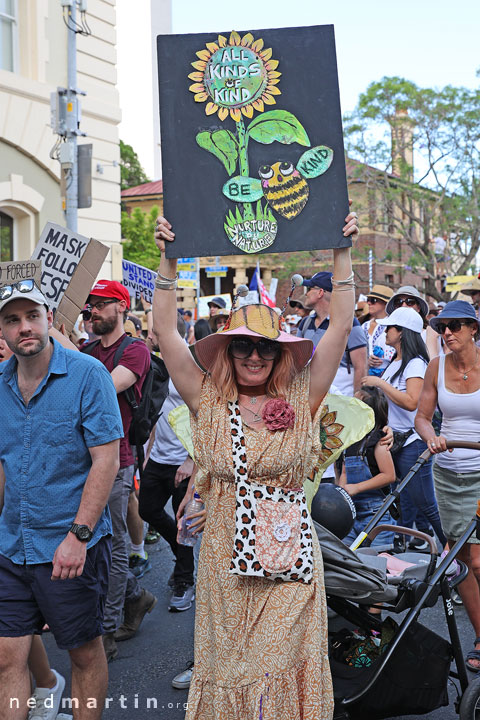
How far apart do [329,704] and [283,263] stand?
3704cm

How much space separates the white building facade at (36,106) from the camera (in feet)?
49.5

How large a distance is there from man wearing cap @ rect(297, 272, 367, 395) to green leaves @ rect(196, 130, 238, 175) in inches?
150

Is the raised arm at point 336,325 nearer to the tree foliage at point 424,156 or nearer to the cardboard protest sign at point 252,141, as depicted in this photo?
the cardboard protest sign at point 252,141

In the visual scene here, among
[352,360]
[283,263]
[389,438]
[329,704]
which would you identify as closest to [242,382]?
[329,704]

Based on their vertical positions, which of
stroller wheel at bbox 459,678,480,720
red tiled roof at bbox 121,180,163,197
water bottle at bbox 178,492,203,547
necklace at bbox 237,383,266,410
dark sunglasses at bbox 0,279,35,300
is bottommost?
stroller wheel at bbox 459,678,480,720

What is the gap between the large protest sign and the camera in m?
5.47

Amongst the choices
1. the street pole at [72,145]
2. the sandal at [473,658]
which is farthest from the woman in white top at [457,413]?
the street pole at [72,145]

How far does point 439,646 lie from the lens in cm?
365

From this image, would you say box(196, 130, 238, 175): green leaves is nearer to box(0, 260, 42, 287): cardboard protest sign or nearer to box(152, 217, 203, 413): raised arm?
box(152, 217, 203, 413): raised arm

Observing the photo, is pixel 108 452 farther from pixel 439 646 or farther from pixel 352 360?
pixel 352 360

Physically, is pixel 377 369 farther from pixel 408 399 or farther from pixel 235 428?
pixel 235 428

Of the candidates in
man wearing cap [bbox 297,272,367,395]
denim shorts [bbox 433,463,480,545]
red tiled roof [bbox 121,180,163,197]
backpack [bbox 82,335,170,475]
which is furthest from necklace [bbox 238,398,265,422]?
red tiled roof [bbox 121,180,163,197]

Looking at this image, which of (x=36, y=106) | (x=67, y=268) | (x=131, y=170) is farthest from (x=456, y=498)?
(x=131, y=170)

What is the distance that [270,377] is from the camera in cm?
351
